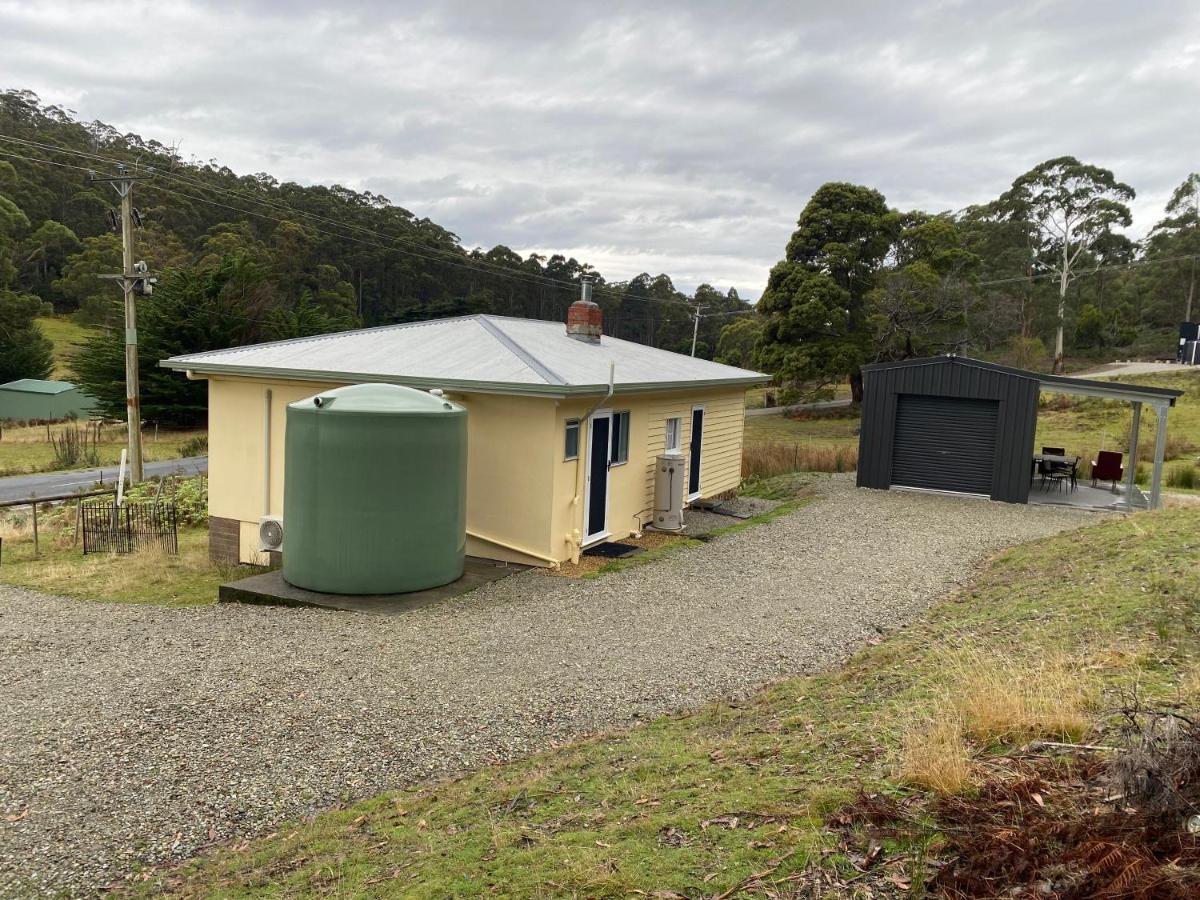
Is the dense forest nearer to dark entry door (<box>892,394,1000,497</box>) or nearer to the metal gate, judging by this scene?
the metal gate

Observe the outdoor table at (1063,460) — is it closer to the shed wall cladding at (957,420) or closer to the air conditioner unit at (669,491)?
the shed wall cladding at (957,420)

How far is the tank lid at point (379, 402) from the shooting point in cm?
947

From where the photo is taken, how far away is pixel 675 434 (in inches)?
580

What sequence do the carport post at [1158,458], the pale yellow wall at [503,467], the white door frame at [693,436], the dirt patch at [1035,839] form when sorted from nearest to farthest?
1. the dirt patch at [1035,839]
2. the pale yellow wall at [503,467]
3. the white door frame at [693,436]
4. the carport post at [1158,458]

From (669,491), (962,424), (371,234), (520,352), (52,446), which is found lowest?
(52,446)

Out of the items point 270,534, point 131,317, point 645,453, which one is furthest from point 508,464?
point 131,317

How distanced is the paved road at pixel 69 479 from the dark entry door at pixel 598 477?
38.1 feet

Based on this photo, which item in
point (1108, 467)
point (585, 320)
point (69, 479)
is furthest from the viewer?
point (69, 479)

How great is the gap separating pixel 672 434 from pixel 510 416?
4.57m

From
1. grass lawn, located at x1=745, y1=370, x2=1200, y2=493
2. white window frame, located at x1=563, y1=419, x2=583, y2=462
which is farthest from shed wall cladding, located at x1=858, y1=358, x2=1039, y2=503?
white window frame, located at x1=563, y1=419, x2=583, y2=462

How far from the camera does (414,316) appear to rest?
59000 millimetres

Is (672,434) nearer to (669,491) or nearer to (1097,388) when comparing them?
(669,491)

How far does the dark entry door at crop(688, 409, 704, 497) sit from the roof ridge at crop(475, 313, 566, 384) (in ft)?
13.9

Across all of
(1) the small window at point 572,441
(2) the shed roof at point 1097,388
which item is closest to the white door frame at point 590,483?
(1) the small window at point 572,441
